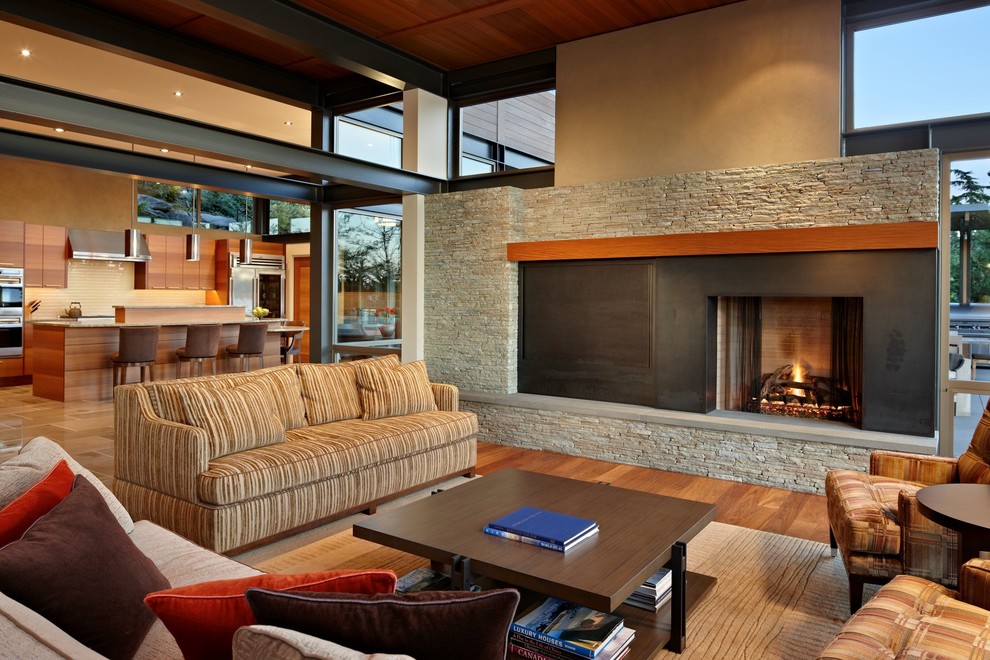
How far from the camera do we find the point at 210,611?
104 centimetres

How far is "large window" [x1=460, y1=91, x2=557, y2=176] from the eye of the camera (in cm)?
600

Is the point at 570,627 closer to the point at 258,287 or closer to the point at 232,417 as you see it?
the point at 232,417

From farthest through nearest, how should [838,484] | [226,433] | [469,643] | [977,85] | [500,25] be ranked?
[500,25] < [977,85] < [226,433] < [838,484] < [469,643]

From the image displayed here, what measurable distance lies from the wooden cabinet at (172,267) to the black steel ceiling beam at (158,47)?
5.12 m

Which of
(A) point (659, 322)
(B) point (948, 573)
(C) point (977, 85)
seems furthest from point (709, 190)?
(B) point (948, 573)

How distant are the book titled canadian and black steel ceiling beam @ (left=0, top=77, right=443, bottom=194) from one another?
11.8 feet

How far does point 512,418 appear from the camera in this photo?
5582 mm

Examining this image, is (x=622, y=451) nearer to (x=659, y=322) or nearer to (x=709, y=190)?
(x=659, y=322)

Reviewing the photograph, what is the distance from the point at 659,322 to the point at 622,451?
1.05 m

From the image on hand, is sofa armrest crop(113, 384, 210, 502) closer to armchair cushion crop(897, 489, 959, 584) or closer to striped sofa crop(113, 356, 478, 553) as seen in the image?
striped sofa crop(113, 356, 478, 553)

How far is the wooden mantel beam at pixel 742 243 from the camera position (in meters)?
4.10

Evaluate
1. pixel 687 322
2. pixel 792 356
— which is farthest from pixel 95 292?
pixel 792 356

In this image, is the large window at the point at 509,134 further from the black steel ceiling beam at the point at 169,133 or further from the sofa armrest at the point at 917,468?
the sofa armrest at the point at 917,468

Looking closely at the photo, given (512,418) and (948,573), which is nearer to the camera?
(948,573)
